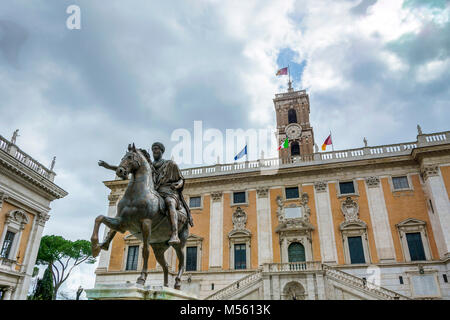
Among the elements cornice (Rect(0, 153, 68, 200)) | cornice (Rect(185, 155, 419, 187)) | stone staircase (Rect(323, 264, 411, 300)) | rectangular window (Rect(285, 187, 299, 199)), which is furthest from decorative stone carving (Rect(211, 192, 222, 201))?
cornice (Rect(0, 153, 68, 200))

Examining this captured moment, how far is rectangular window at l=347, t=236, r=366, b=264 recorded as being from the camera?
22922mm

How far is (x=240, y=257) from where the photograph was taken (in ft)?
82.1

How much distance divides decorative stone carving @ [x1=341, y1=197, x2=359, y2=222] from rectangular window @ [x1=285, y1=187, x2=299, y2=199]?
3.69m

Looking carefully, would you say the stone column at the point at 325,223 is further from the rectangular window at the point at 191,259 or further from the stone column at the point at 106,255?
the stone column at the point at 106,255

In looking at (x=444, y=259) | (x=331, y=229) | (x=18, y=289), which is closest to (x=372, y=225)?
(x=331, y=229)

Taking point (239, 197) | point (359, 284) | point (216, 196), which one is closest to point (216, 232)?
point (216, 196)

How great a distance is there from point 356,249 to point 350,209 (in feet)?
9.90

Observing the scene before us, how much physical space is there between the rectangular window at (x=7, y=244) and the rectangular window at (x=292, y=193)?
20258 mm

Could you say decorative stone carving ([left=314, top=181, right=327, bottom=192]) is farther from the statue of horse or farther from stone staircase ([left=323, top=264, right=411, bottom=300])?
the statue of horse

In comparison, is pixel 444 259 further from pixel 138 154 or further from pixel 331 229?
pixel 138 154

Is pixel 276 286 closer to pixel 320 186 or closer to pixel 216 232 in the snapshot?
pixel 216 232
